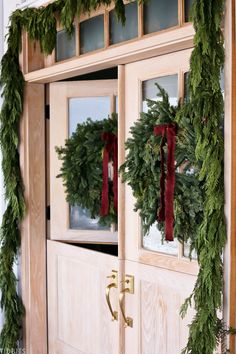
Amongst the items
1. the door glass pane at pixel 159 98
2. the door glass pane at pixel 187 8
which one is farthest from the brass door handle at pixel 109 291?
the door glass pane at pixel 187 8

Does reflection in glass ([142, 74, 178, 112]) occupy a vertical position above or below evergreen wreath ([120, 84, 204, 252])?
above

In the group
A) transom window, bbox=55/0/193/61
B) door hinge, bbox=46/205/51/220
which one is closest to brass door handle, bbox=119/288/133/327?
door hinge, bbox=46/205/51/220

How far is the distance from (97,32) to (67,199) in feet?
3.24

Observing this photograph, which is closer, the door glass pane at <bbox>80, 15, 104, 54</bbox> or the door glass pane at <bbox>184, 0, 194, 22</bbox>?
the door glass pane at <bbox>184, 0, 194, 22</bbox>

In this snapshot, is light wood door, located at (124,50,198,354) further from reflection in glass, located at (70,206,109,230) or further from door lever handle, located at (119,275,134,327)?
reflection in glass, located at (70,206,109,230)

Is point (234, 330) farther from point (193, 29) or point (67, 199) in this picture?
point (67, 199)

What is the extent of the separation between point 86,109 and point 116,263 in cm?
93

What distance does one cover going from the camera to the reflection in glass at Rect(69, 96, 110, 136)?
320 centimetres

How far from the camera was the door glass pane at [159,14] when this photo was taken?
8.00 ft

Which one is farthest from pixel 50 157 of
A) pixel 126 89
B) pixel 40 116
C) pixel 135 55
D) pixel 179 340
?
pixel 179 340

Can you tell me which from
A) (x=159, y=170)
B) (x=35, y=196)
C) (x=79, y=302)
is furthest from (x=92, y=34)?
(x=79, y=302)

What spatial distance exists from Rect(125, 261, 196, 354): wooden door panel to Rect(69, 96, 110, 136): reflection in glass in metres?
0.91

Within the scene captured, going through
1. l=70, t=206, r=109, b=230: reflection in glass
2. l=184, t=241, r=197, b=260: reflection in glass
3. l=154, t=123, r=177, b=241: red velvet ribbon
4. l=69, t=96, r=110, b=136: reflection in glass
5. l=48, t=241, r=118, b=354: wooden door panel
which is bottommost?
l=48, t=241, r=118, b=354: wooden door panel

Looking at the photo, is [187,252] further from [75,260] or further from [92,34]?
[92,34]
